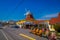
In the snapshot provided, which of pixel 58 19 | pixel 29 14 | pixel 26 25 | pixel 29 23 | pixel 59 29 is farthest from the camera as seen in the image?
pixel 29 14

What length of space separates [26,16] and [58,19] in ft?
222

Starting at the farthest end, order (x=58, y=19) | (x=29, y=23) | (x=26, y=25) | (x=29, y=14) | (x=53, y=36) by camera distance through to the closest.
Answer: (x=29, y=14)
(x=26, y=25)
(x=29, y=23)
(x=58, y=19)
(x=53, y=36)

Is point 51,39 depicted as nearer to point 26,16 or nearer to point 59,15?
point 59,15

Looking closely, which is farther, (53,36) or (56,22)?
(56,22)

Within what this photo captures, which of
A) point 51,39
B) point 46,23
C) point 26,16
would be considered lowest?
point 51,39

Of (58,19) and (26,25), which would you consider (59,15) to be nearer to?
(58,19)

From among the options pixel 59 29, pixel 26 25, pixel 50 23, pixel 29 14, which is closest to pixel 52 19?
pixel 50 23

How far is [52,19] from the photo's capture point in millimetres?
80500

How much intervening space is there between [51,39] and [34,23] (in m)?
80.9

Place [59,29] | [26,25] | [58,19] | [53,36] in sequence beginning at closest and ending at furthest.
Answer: [53,36] → [59,29] → [58,19] → [26,25]

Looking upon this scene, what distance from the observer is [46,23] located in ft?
260

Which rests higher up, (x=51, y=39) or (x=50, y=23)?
(x=50, y=23)

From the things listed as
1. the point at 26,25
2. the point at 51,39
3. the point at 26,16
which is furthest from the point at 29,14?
the point at 51,39

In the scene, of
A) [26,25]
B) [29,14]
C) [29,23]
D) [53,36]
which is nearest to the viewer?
[53,36]
